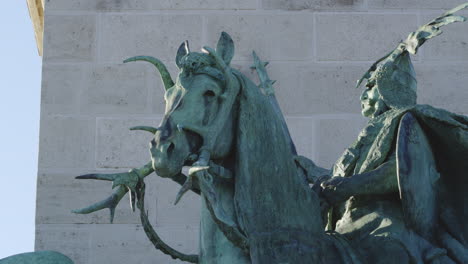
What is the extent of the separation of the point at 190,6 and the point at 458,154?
2.11 metres

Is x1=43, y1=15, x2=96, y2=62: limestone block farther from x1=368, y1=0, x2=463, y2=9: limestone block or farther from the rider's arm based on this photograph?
the rider's arm

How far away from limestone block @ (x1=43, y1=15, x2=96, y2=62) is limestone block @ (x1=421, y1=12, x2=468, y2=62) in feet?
4.94

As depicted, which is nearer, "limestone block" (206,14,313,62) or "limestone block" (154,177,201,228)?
"limestone block" (154,177,201,228)

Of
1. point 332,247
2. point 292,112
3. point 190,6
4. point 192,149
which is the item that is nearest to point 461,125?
point 332,247

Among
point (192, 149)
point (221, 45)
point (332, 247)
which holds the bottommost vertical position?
point (332, 247)

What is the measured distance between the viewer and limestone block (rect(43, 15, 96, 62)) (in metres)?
6.84

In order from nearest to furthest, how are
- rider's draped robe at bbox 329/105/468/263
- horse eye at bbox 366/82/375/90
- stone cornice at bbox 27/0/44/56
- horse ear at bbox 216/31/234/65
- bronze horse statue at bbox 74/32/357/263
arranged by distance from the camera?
bronze horse statue at bbox 74/32/357/263
horse ear at bbox 216/31/234/65
rider's draped robe at bbox 329/105/468/263
horse eye at bbox 366/82/375/90
stone cornice at bbox 27/0/44/56

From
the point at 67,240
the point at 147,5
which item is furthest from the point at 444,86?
the point at 67,240

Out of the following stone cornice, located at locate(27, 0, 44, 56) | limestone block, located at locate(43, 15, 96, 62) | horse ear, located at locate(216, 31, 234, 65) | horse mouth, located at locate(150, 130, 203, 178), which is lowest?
horse mouth, located at locate(150, 130, 203, 178)

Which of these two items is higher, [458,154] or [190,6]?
[190,6]

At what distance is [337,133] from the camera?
6660mm

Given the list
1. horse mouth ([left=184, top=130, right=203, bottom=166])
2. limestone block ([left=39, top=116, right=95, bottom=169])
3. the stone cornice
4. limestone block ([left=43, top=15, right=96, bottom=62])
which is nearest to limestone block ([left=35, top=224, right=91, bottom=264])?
limestone block ([left=39, top=116, right=95, bottom=169])

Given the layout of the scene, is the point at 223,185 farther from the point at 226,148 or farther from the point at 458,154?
the point at 458,154

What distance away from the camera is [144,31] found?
6863 mm
